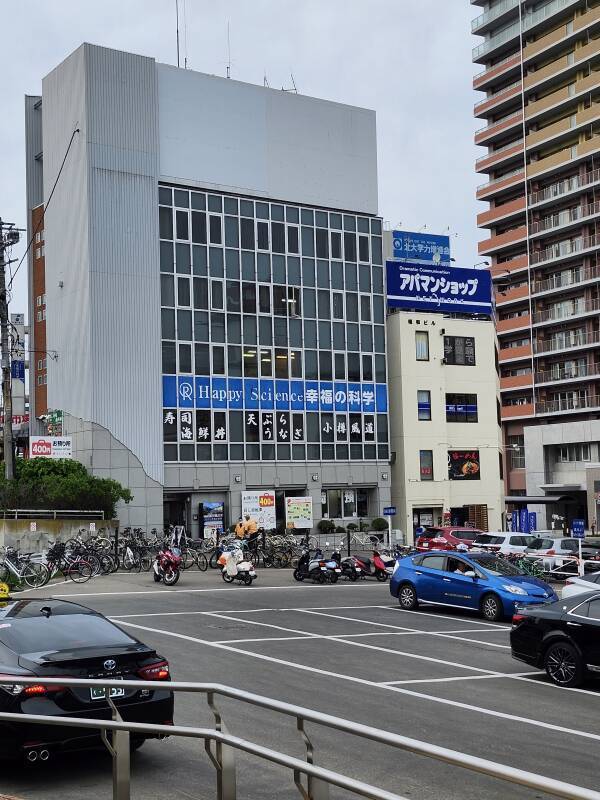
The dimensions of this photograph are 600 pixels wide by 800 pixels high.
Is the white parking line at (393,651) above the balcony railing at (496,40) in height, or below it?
below

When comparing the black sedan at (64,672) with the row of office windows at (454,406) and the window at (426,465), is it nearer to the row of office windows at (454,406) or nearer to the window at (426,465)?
the window at (426,465)

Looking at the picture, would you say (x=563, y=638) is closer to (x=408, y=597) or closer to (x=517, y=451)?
(x=408, y=597)

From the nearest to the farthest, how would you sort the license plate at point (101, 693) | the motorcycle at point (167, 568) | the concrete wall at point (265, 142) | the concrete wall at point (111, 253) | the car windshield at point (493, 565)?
the license plate at point (101, 693), the car windshield at point (493, 565), the motorcycle at point (167, 568), the concrete wall at point (111, 253), the concrete wall at point (265, 142)

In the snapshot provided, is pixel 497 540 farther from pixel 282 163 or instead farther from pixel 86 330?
pixel 282 163

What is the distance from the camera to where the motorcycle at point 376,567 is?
34.2 meters

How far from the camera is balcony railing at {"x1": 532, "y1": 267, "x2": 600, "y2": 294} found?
261ft

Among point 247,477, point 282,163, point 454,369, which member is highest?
point 282,163

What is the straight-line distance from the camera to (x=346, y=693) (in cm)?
1369

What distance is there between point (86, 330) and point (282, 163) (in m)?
15.9

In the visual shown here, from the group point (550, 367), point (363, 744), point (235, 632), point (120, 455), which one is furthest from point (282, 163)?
point (363, 744)

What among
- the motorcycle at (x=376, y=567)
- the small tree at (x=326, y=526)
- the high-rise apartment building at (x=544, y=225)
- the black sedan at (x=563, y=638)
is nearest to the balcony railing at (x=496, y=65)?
the high-rise apartment building at (x=544, y=225)

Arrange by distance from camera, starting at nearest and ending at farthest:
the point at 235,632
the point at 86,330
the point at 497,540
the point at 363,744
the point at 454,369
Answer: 1. the point at 363,744
2. the point at 235,632
3. the point at 497,540
4. the point at 86,330
5. the point at 454,369

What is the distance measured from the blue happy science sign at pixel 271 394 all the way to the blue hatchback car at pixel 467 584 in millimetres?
31750

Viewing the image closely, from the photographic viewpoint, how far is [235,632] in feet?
66.3
